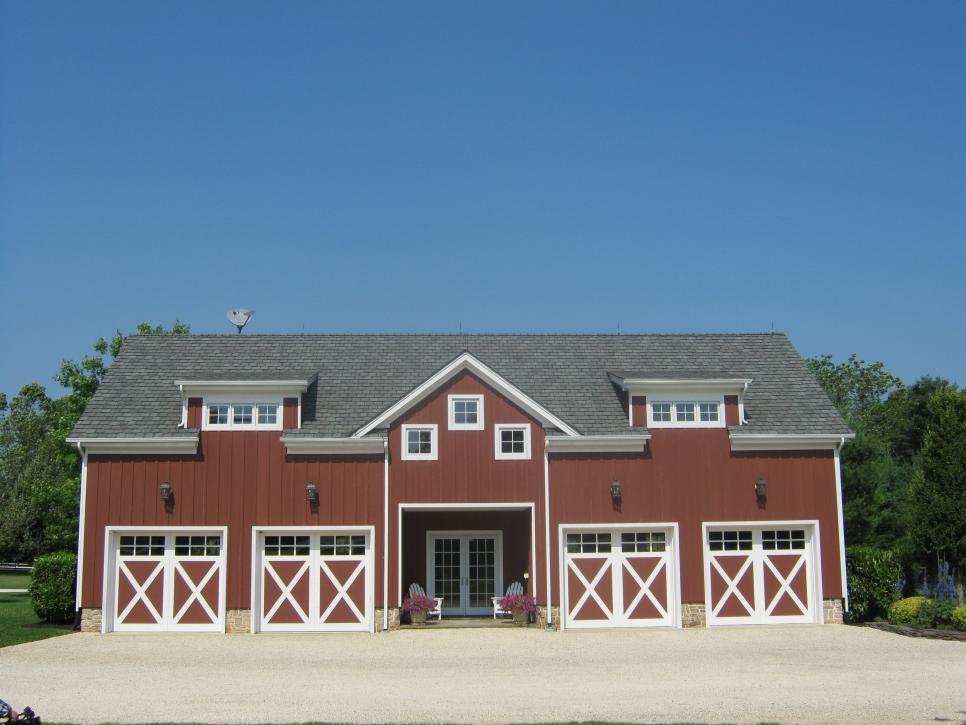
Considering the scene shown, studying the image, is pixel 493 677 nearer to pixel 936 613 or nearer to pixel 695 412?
pixel 695 412

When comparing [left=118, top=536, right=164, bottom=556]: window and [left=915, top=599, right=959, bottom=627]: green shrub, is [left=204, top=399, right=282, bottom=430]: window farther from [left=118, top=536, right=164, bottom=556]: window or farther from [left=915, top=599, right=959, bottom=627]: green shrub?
[left=915, top=599, right=959, bottom=627]: green shrub

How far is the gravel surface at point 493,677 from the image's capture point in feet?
43.4

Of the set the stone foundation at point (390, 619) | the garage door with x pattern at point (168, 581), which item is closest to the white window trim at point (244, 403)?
the garage door with x pattern at point (168, 581)

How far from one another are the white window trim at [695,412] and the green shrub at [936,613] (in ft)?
19.9

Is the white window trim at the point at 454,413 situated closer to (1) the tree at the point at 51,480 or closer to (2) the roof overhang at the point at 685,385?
(2) the roof overhang at the point at 685,385

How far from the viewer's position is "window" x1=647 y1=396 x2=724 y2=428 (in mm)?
25109

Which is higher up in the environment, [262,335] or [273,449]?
[262,335]

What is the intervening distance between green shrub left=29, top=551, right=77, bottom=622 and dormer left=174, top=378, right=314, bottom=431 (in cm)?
451

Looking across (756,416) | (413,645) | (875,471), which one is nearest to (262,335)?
(413,645)

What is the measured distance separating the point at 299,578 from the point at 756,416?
12010mm

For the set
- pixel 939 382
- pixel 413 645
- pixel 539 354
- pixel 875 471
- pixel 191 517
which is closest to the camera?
pixel 413 645

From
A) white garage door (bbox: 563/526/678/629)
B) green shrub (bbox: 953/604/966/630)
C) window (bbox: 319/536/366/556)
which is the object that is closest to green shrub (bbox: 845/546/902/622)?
green shrub (bbox: 953/604/966/630)

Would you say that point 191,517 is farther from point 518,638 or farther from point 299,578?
point 518,638

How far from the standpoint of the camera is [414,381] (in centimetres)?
2697
